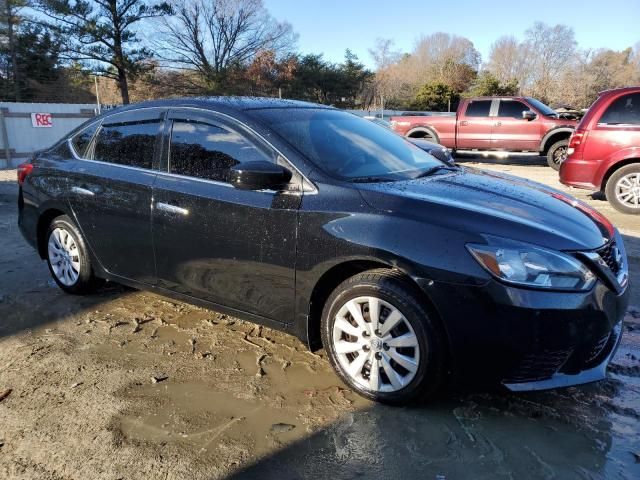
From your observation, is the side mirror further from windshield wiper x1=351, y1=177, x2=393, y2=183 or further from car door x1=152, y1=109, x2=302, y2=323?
windshield wiper x1=351, y1=177, x2=393, y2=183

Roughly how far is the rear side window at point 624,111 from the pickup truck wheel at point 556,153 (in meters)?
6.32

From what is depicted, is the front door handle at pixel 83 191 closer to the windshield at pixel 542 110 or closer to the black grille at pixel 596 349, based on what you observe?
the black grille at pixel 596 349

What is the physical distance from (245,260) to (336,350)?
0.76 m

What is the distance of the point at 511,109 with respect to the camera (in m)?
14.3

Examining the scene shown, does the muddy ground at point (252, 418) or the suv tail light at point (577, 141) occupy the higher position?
the suv tail light at point (577, 141)

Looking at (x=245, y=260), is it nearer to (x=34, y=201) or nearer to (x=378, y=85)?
(x=34, y=201)

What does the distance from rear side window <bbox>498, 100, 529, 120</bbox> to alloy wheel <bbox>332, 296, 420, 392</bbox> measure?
12.9 metres

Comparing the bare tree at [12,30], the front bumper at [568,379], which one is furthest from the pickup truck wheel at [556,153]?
→ the bare tree at [12,30]

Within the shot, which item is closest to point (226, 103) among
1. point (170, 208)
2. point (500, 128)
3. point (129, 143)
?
point (170, 208)

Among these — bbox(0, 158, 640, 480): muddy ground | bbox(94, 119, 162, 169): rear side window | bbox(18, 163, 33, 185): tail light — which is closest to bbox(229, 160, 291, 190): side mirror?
bbox(94, 119, 162, 169): rear side window

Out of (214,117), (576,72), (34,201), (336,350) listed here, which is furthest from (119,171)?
(576,72)

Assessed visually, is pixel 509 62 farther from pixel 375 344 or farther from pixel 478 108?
pixel 375 344

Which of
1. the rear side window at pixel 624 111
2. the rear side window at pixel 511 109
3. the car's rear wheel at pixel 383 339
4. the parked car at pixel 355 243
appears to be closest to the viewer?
the parked car at pixel 355 243

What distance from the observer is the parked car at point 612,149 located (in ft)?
24.6
